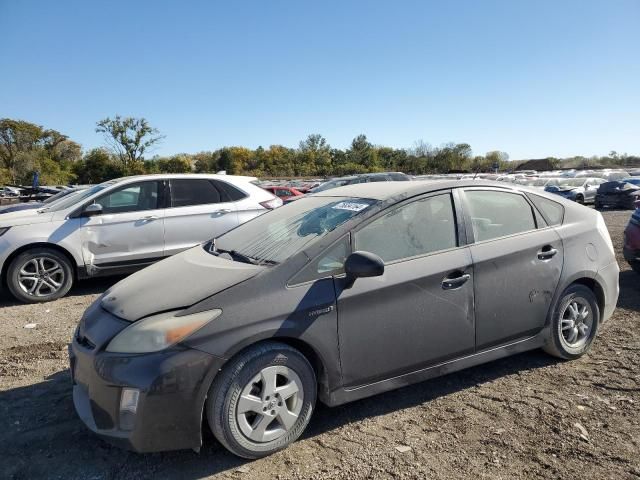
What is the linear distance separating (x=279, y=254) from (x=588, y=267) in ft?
8.39

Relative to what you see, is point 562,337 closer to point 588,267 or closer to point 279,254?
point 588,267

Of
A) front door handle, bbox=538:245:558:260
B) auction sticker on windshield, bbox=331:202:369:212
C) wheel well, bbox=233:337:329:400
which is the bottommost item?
wheel well, bbox=233:337:329:400

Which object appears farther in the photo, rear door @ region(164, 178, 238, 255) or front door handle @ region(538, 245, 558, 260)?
rear door @ region(164, 178, 238, 255)

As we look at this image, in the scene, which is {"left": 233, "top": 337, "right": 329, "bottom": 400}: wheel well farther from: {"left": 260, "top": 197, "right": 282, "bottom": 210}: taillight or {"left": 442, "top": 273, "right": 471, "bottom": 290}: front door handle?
{"left": 260, "top": 197, "right": 282, "bottom": 210}: taillight

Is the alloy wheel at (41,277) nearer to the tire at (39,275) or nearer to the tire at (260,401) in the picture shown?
the tire at (39,275)

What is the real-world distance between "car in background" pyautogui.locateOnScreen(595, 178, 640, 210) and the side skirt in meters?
20.3

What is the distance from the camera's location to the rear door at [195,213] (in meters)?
6.89

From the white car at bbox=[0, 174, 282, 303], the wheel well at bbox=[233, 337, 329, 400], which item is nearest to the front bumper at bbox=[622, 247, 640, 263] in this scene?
the white car at bbox=[0, 174, 282, 303]

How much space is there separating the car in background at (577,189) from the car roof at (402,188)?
21.2 m

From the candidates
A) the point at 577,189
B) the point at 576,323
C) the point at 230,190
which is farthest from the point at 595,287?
the point at 577,189

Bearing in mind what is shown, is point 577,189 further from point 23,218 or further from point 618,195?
point 23,218

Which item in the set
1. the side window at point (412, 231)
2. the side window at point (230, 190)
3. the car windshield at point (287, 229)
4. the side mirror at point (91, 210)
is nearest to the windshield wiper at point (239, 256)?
the car windshield at point (287, 229)

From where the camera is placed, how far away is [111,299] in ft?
9.94

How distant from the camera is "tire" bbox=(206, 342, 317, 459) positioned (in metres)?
2.53
